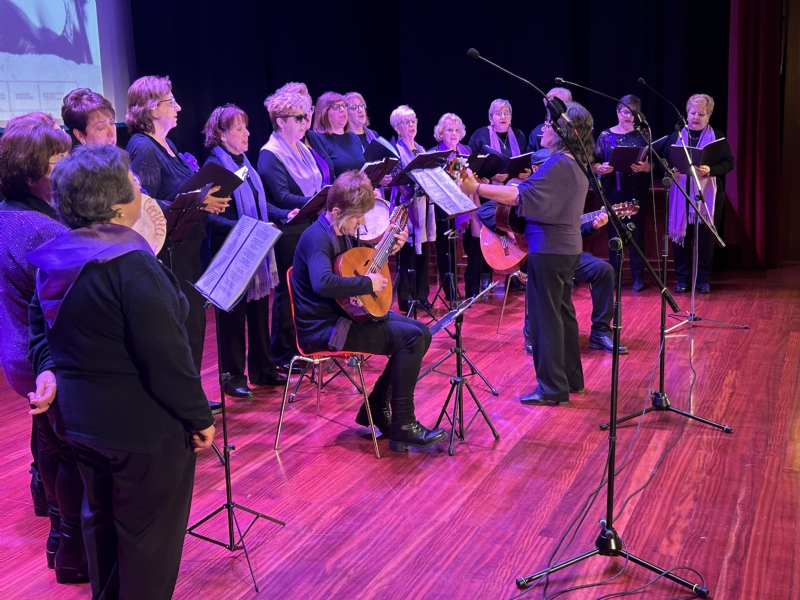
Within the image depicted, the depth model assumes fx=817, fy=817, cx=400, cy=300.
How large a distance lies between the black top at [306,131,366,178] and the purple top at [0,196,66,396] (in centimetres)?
327

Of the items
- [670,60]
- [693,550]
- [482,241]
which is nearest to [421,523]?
[693,550]

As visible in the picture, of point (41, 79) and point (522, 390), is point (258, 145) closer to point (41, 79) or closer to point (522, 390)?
point (41, 79)

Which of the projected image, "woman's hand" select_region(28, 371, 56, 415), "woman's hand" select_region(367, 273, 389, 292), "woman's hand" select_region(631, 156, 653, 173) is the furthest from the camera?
"woman's hand" select_region(631, 156, 653, 173)

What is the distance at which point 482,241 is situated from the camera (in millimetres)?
5809

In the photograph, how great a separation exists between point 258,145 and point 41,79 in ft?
7.49

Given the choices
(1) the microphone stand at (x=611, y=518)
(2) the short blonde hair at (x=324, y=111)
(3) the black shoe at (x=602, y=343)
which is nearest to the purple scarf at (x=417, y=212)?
(2) the short blonde hair at (x=324, y=111)

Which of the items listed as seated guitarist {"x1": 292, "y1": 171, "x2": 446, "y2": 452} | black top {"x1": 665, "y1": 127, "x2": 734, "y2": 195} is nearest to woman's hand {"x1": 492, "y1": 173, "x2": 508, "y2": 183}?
black top {"x1": 665, "y1": 127, "x2": 734, "y2": 195}

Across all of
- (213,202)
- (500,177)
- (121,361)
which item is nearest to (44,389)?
(121,361)

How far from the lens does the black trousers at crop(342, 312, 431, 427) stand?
12.8 ft

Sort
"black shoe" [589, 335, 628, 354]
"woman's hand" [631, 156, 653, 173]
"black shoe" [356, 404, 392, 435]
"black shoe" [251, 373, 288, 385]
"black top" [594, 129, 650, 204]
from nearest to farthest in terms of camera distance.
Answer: "black shoe" [356, 404, 392, 435] < "black shoe" [251, 373, 288, 385] < "black shoe" [589, 335, 628, 354] < "woman's hand" [631, 156, 653, 173] < "black top" [594, 129, 650, 204]

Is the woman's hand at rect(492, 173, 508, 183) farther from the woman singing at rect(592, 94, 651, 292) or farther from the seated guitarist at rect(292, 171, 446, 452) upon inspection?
the seated guitarist at rect(292, 171, 446, 452)

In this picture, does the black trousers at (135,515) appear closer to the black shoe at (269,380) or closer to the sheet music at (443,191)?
the sheet music at (443,191)

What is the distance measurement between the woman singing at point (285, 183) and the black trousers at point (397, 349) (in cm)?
126

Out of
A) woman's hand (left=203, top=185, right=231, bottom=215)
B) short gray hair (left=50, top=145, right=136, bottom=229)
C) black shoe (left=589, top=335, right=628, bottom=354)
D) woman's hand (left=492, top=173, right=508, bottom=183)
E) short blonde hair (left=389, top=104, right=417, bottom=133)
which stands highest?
short blonde hair (left=389, top=104, right=417, bottom=133)
